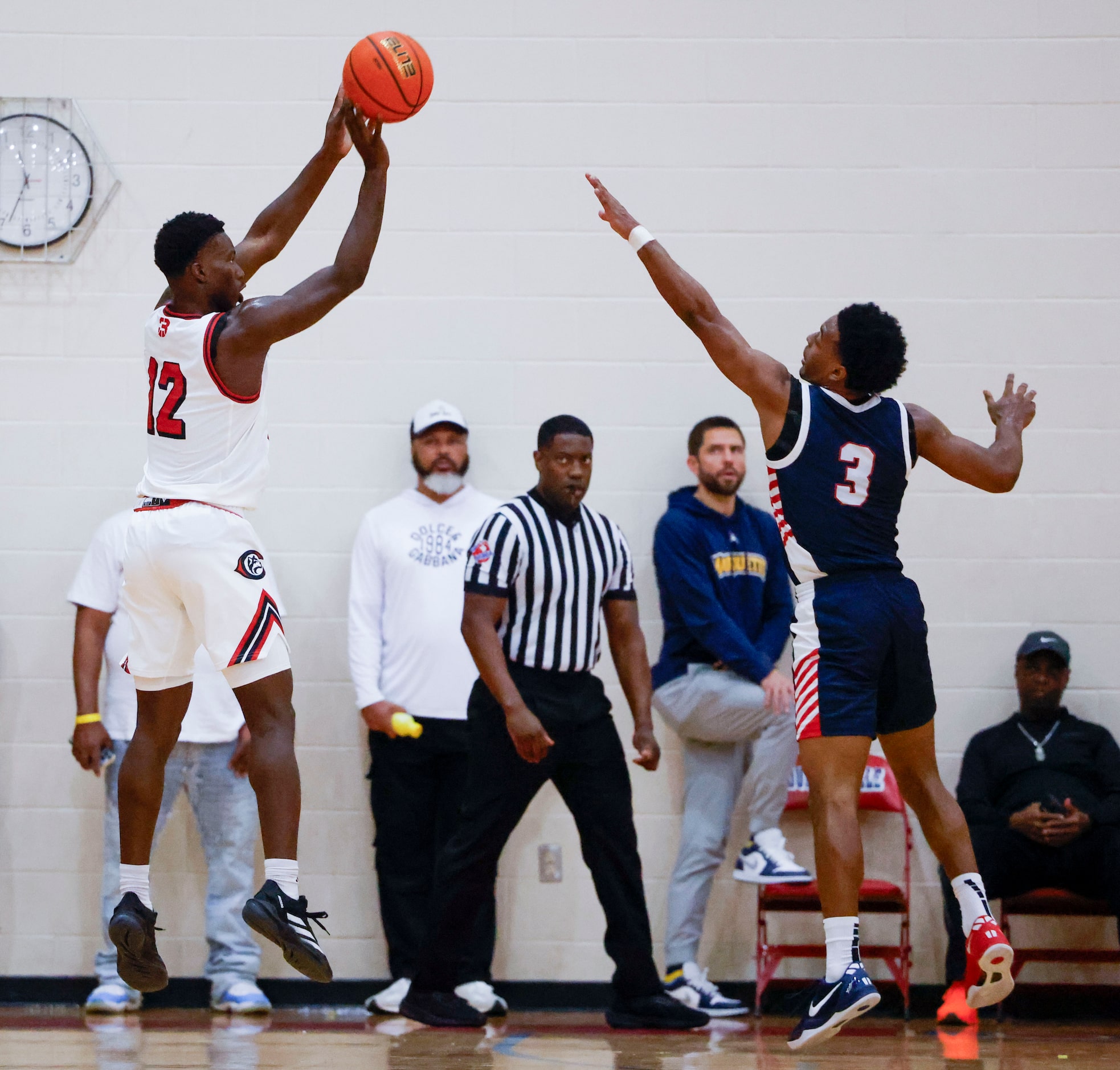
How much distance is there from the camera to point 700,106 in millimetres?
6816

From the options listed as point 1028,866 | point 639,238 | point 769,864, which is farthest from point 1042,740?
point 639,238

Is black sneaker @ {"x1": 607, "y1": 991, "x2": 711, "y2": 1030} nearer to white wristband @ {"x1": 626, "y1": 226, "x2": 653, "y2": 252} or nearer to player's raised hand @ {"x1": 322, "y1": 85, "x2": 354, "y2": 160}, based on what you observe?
white wristband @ {"x1": 626, "y1": 226, "x2": 653, "y2": 252}

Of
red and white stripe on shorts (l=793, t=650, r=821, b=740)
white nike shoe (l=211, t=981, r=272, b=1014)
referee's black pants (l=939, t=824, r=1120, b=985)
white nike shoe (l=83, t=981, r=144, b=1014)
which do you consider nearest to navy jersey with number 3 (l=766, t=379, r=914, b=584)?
red and white stripe on shorts (l=793, t=650, r=821, b=740)

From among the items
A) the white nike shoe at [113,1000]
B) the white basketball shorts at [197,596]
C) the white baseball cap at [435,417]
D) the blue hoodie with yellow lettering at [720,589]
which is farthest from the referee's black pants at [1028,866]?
the white nike shoe at [113,1000]

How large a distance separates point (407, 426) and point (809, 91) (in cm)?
251

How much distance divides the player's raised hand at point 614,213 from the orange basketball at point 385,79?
0.62 m

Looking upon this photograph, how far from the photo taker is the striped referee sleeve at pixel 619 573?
5711 mm

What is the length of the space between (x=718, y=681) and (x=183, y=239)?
10.5 feet

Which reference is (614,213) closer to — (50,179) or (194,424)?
(194,424)

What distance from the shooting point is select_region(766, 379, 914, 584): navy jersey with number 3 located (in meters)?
4.31

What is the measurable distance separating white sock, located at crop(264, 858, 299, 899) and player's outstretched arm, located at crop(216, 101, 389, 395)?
1.33 m

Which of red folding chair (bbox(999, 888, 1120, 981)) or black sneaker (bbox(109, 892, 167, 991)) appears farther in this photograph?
red folding chair (bbox(999, 888, 1120, 981))

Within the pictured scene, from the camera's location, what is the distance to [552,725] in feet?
17.8

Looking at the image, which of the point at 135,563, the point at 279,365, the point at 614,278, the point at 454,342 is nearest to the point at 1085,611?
the point at 614,278
